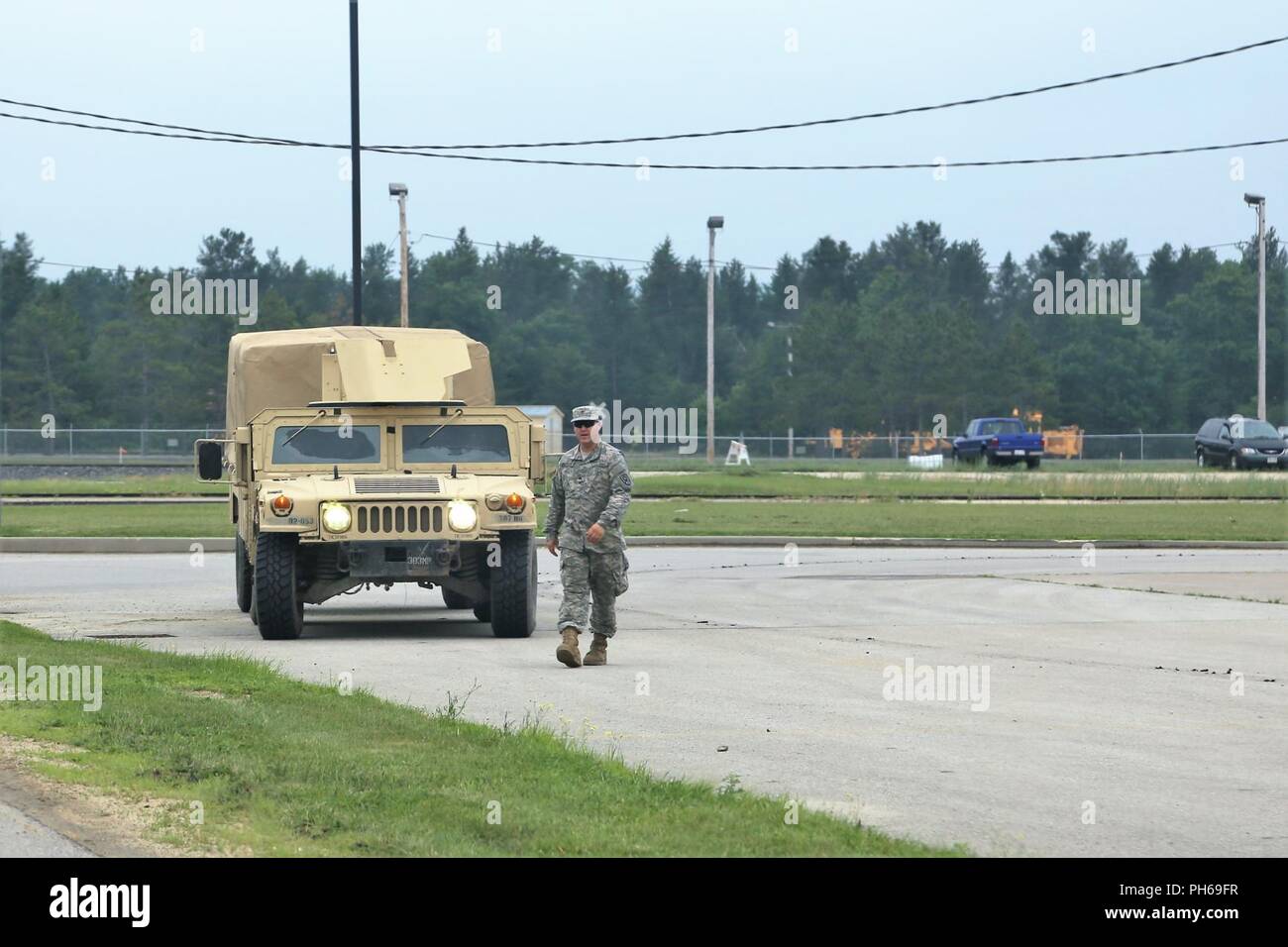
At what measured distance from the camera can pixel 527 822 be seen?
23.6 feet

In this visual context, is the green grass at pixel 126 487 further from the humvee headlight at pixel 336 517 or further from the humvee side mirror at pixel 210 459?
the humvee headlight at pixel 336 517

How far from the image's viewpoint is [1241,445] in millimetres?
56281

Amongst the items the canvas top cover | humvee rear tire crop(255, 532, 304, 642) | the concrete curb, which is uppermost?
the canvas top cover

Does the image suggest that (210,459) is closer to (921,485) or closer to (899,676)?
(899,676)

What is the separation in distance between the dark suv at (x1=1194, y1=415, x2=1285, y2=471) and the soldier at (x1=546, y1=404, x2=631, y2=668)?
45750 mm

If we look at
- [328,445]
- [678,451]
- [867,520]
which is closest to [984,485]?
[867,520]

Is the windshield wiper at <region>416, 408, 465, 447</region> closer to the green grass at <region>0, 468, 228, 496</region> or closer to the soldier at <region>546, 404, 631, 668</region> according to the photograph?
the soldier at <region>546, 404, 631, 668</region>

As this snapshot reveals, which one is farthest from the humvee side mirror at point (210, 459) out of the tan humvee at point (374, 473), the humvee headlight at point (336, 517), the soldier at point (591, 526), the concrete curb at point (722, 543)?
the concrete curb at point (722, 543)

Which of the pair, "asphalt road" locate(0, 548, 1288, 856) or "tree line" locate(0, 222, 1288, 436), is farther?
"tree line" locate(0, 222, 1288, 436)

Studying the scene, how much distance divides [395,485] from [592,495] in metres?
2.33

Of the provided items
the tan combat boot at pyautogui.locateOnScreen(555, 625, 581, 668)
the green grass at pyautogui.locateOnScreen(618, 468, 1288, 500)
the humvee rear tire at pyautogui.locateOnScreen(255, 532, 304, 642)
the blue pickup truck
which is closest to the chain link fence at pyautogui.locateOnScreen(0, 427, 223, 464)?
the green grass at pyautogui.locateOnScreen(618, 468, 1288, 500)

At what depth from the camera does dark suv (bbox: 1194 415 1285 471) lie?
55.7m
